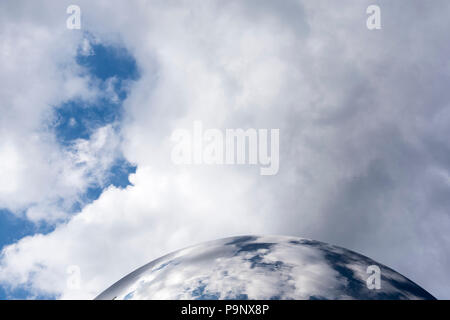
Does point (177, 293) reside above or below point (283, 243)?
below

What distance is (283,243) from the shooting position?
1220 centimetres

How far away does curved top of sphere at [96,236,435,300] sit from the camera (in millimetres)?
8734

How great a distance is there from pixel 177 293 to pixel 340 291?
501cm

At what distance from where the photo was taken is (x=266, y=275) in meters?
9.30

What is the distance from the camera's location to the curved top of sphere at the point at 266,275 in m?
8.73
